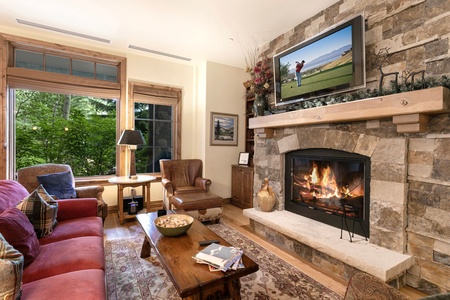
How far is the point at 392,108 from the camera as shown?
70.7 inches

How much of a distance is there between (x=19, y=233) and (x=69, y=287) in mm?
588

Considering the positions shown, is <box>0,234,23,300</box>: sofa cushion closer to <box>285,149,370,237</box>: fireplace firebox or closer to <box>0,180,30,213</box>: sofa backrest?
<box>0,180,30,213</box>: sofa backrest

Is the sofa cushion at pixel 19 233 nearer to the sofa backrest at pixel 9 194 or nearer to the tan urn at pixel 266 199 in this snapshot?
the sofa backrest at pixel 9 194

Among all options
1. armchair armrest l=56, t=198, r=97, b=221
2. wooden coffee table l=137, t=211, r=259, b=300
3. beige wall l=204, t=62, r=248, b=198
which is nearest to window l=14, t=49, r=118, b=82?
beige wall l=204, t=62, r=248, b=198

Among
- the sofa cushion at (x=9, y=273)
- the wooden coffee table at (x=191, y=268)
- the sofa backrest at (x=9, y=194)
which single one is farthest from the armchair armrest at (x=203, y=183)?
the sofa cushion at (x=9, y=273)

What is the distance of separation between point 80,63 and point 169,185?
8.28ft

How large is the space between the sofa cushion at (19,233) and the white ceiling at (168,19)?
242 centimetres

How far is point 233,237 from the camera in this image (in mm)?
2906

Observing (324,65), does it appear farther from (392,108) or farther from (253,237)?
(253,237)

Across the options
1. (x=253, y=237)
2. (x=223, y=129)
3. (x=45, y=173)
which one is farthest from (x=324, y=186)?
(x=45, y=173)

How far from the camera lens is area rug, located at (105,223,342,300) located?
1784mm

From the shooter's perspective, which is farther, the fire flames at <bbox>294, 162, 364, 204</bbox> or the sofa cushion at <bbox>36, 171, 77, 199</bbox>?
the sofa cushion at <bbox>36, 171, 77, 199</bbox>

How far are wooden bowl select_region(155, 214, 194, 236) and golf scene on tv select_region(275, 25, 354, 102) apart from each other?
195cm

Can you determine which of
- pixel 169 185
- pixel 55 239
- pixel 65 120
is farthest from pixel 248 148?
pixel 55 239
